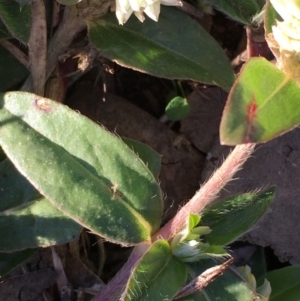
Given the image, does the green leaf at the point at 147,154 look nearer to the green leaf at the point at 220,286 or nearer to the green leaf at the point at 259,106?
the green leaf at the point at 220,286

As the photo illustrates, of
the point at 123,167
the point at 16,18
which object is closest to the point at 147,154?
the point at 123,167

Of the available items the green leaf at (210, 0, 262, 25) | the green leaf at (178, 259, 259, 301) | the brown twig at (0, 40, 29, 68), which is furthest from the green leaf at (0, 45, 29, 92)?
the green leaf at (178, 259, 259, 301)

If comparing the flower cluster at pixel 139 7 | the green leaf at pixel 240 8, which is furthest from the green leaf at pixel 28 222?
the green leaf at pixel 240 8

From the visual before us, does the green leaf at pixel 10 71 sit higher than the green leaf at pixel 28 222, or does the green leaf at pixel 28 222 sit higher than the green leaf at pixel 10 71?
the green leaf at pixel 10 71

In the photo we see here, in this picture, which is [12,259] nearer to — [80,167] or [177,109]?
[80,167]

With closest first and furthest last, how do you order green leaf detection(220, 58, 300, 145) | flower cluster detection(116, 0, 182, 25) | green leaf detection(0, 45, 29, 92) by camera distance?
green leaf detection(220, 58, 300, 145), flower cluster detection(116, 0, 182, 25), green leaf detection(0, 45, 29, 92)

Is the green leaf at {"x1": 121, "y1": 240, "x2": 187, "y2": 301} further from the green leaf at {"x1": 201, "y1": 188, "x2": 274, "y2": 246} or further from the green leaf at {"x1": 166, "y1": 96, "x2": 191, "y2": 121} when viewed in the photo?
the green leaf at {"x1": 166, "y1": 96, "x2": 191, "y2": 121}
